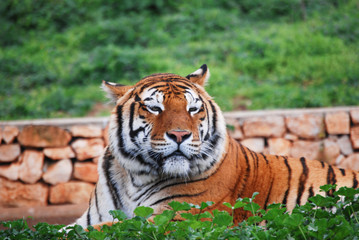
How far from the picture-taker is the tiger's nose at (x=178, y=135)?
2447 millimetres

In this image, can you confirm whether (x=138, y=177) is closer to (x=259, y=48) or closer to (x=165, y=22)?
(x=259, y=48)

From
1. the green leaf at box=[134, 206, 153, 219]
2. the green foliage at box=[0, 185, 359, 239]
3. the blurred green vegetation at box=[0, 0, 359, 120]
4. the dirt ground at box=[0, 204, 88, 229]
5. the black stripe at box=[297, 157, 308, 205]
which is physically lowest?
the dirt ground at box=[0, 204, 88, 229]

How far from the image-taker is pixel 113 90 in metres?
2.82

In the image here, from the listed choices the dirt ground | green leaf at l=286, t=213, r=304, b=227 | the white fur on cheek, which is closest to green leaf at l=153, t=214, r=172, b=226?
green leaf at l=286, t=213, r=304, b=227

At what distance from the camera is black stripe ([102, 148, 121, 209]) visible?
9.20 feet

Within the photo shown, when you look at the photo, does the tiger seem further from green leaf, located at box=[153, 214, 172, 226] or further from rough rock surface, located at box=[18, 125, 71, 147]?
rough rock surface, located at box=[18, 125, 71, 147]

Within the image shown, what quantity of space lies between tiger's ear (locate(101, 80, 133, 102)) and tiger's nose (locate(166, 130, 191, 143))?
0.55 metres

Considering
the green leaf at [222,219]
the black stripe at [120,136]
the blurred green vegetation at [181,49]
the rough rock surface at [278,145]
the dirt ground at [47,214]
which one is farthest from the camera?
the blurred green vegetation at [181,49]

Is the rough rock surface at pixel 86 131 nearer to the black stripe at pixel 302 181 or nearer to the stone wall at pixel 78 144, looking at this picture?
the stone wall at pixel 78 144

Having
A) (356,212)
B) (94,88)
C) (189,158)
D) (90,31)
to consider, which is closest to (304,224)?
(356,212)

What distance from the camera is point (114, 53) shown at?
7.80 metres

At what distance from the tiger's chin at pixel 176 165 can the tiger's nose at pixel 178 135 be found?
104 mm

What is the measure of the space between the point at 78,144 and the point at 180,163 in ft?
9.72

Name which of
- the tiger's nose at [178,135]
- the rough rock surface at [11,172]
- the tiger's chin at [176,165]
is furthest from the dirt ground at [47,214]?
the tiger's nose at [178,135]
